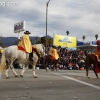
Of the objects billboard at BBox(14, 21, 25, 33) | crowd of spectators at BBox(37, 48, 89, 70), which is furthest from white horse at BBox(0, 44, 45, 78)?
billboard at BBox(14, 21, 25, 33)

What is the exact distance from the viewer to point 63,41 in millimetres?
37781

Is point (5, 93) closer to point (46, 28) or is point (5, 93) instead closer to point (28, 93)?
point (28, 93)

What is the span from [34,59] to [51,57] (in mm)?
7958

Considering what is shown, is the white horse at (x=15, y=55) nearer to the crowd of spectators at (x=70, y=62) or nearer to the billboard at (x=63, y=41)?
the crowd of spectators at (x=70, y=62)

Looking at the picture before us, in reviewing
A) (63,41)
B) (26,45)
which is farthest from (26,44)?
(63,41)

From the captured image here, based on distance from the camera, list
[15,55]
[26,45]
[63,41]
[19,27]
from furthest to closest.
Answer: [19,27] → [63,41] → [26,45] → [15,55]

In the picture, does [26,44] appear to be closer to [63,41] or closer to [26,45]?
[26,45]

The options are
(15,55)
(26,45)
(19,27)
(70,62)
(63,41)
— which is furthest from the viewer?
(19,27)

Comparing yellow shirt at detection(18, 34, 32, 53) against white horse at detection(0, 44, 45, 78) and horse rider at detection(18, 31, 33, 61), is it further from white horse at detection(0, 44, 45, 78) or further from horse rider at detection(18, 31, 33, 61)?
white horse at detection(0, 44, 45, 78)

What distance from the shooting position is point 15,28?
43.7 m

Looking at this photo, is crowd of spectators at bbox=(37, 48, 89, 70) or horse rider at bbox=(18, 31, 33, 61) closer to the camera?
horse rider at bbox=(18, 31, 33, 61)

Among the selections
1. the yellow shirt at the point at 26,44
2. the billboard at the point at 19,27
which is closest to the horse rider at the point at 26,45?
the yellow shirt at the point at 26,44

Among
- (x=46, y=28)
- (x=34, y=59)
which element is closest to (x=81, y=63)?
(x=46, y=28)

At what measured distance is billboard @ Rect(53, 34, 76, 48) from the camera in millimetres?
36219
